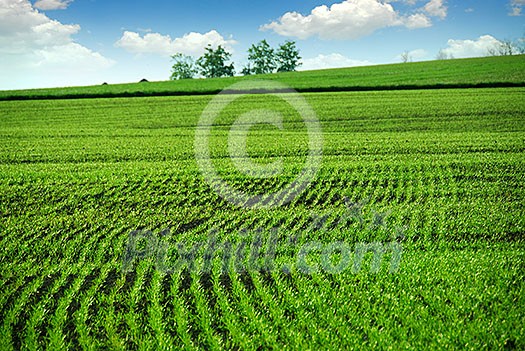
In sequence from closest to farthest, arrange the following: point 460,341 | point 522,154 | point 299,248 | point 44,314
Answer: point 460,341 < point 44,314 < point 299,248 < point 522,154

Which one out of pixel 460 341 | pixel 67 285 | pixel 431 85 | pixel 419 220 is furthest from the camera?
pixel 431 85

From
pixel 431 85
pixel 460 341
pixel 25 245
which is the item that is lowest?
pixel 460 341

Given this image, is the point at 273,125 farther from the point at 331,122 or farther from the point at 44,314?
the point at 44,314

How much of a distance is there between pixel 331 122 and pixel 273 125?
3.79 metres

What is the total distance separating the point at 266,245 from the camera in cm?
889

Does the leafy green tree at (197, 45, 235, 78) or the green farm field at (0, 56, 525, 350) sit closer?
the green farm field at (0, 56, 525, 350)

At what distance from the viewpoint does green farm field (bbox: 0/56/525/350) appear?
592 cm

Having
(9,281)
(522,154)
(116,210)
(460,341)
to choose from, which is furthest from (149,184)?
(522,154)

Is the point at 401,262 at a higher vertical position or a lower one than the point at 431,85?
lower

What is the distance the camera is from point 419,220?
10.0m

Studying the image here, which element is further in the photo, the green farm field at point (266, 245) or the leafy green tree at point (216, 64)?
the leafy green tree at point (216, 64)

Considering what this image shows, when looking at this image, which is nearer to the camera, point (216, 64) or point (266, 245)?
point (266, 245)

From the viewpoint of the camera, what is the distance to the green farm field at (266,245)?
5.92m

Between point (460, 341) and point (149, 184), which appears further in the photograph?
point (149, 184)
